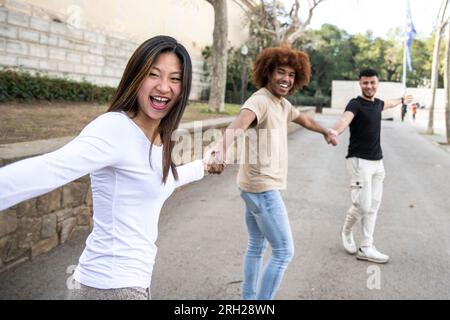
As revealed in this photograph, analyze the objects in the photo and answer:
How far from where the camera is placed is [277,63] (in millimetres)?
3184

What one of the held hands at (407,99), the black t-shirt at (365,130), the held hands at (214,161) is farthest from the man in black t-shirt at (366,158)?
the held hands at (214,161)

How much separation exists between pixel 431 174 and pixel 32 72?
10274mm

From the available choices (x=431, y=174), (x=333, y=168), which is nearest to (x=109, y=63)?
(x=333, y=168)

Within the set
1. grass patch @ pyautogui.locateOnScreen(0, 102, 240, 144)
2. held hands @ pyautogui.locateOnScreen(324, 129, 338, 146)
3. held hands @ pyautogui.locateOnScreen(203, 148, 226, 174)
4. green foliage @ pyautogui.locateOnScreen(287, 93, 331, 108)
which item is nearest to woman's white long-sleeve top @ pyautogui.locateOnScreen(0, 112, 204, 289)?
held hands @ pyautogui.locateOnScreen(203, 148, 226, 174)

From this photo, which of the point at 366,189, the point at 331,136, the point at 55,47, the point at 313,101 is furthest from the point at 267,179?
the point at 313,101

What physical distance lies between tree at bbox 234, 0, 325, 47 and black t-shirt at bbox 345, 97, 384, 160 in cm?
1244

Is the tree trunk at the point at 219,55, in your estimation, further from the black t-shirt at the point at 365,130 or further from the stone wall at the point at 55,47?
the black t-shirt at the point at 365,130

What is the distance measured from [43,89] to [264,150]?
9.19 meters

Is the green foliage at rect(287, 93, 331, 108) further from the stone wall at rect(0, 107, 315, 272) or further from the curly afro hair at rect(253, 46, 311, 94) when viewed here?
the curly afro hair at rect(253, 46, 311, 94)

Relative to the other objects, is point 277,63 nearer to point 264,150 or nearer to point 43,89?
Result: point 264,150

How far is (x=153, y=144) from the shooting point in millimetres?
1554

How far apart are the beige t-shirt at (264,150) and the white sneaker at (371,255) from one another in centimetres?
179

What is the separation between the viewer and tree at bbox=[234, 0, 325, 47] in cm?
2066
